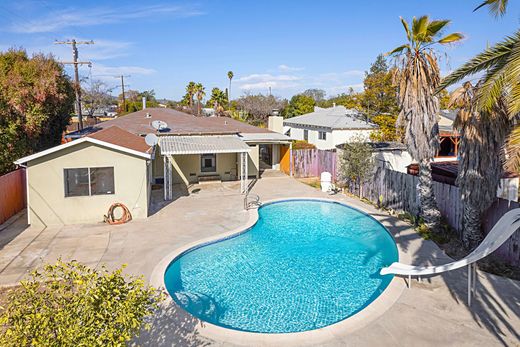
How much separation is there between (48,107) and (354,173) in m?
19.8

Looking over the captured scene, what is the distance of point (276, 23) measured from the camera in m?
40.8

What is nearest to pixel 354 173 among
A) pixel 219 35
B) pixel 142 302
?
pixel 142 302

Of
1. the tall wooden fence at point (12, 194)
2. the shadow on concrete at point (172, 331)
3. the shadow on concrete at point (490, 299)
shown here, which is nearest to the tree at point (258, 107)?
the tall wooden fence at point (12, 194)

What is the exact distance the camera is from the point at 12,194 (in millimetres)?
19703

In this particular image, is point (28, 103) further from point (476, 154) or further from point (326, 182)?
point (476, 154)

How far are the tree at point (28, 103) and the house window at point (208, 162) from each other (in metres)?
10.4

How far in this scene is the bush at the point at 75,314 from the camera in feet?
15.9

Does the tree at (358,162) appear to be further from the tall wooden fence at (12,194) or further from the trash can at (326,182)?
the tall wooden fence at (12,194)

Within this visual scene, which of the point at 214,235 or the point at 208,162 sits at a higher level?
the point at 208,162

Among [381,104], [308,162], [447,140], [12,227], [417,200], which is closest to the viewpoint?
[12,227]

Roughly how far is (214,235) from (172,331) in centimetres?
767

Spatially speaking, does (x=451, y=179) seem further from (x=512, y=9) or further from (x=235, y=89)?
(x=235, y=89)

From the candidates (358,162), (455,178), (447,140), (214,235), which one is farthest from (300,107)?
(214,235)

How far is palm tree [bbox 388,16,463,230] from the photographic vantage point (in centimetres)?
1645
